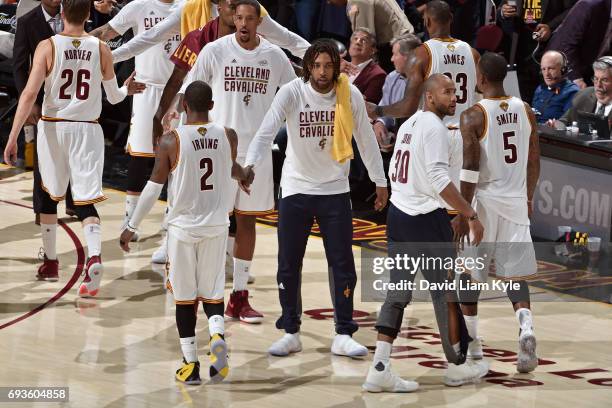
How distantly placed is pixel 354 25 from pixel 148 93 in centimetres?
325

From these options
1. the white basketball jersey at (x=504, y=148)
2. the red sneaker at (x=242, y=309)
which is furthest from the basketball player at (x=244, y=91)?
the white basketball jersey at (x=504, y=148)

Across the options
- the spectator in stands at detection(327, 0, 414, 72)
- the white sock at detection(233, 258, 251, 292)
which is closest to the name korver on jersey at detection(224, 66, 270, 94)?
the white sock at detection(233, 258, 251, 292)

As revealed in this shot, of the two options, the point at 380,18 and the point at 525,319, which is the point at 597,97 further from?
the point at 525,319

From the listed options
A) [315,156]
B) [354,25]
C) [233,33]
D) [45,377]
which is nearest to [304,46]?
[233,33]

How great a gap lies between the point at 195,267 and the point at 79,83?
Result: 2324 mm

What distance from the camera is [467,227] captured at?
25.9 ft

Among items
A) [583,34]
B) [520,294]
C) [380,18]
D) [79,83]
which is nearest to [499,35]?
[583,34]

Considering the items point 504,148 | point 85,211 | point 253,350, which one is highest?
point 504,148

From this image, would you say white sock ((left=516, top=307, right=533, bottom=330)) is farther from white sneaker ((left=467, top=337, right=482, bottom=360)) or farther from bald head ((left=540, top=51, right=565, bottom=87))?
bald head ((left=540, top=51, right=565, bottom=87))

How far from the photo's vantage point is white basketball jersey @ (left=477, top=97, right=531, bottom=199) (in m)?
8.12

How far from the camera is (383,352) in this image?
755cm

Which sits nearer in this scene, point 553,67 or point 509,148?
point 509,148

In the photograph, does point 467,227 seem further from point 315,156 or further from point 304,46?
point 304,46

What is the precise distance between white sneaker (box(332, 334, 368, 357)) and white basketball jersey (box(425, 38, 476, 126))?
186cm
